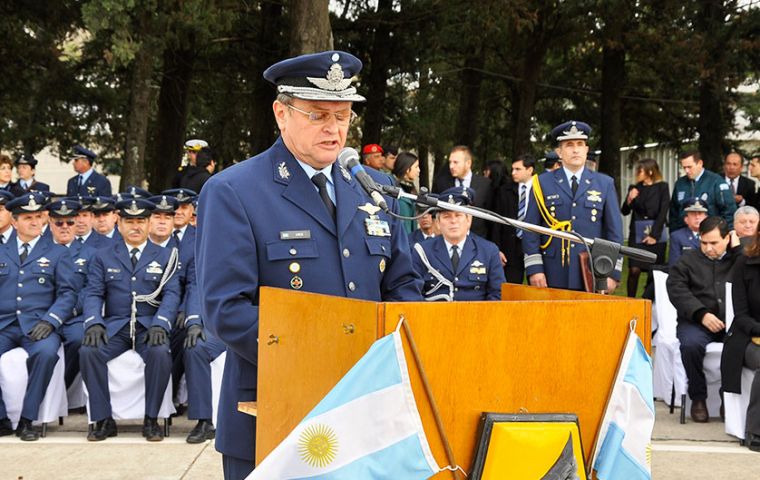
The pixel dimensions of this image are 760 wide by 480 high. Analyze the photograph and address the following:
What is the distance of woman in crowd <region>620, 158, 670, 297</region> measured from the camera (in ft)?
39.0

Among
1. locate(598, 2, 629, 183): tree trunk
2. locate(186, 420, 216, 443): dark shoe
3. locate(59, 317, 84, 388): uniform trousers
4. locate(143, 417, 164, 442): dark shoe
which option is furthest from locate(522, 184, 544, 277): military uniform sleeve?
locate(598, 2, 629, 183): tree trunk

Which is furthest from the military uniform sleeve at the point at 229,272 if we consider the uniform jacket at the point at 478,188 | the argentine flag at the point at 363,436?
the uniform jacket at the point at 478,188

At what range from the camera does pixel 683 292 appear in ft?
28.4

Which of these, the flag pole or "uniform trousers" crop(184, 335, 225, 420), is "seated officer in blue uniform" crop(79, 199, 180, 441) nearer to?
"uniform trousers" crop(184, 335, 225, 420)

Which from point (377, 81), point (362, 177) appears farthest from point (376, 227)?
point (377, 81)

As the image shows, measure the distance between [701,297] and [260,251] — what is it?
6536 mm

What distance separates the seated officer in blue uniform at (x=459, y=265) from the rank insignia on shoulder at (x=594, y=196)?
838 millimetres

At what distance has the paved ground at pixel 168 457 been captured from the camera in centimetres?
662

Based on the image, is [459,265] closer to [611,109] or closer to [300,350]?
[300,350]

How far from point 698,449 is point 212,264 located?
5.32 meters

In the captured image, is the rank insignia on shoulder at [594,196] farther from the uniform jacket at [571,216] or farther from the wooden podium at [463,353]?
the wooden podium at [463,353]

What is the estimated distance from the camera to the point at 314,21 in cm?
1239

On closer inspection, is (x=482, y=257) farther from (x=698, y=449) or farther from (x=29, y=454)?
(x=29, y=454)

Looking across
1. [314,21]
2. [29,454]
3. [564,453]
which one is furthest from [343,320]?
[314,21]
